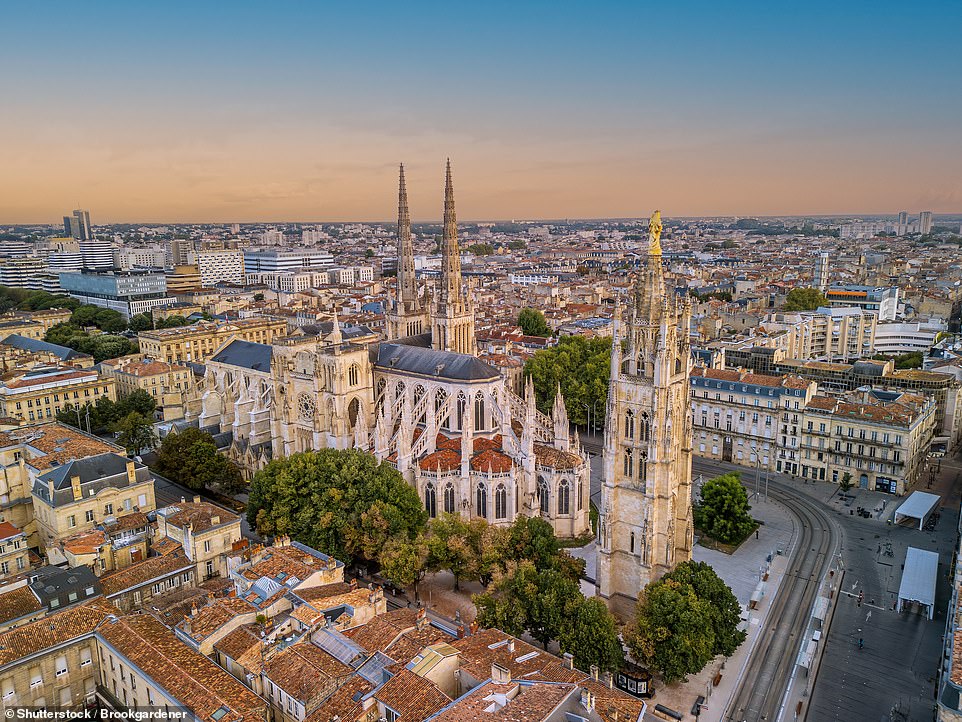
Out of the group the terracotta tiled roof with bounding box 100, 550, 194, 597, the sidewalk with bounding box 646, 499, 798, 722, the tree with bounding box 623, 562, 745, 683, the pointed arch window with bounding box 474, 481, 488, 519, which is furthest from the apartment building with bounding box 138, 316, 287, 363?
the tree with bounding box 623, 562, 745, 683

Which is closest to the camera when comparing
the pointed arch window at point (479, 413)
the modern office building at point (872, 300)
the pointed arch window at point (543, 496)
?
the pointed arch window at point (543, 496)

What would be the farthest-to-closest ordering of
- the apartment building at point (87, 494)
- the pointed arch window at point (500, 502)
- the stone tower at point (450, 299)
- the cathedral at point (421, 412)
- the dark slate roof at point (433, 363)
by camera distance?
the stone tower at point (450, 299)
the dark slate roof at point (433, 363)
the cathedral at point (421, 412)
the pointed arch window at point (500, 502)
the apartment building at point (87, 494)

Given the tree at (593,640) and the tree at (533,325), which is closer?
the tree at (593,640)

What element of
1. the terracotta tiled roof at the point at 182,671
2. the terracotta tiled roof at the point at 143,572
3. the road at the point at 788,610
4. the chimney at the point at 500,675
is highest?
the chimney at the point at 500,675

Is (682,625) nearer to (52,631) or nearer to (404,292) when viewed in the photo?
(52,631)

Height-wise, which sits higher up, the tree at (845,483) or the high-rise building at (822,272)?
the high-rise building at (822,272)

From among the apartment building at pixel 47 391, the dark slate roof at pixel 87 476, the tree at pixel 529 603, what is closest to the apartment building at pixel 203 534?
the dark slate roof at pixel 87 476

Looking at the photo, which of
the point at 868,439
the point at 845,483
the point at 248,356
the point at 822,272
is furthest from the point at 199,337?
the point at 822,272

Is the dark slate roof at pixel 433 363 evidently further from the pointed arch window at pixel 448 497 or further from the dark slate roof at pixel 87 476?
the dark slate roof at pixel 87 476
